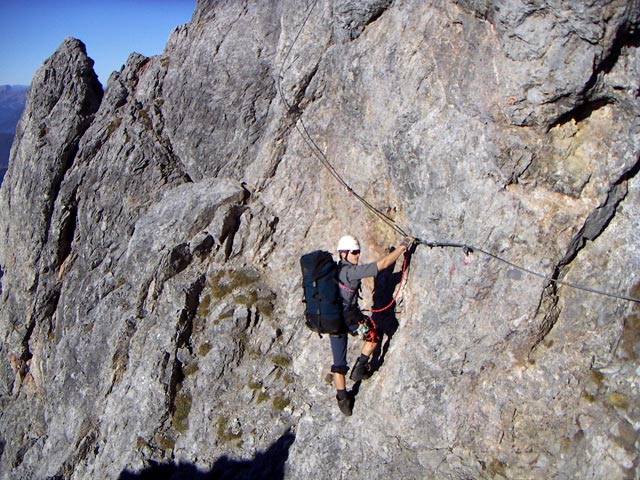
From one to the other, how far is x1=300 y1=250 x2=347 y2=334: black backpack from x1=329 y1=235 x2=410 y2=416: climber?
164 millimetres

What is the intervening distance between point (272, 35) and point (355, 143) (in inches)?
256

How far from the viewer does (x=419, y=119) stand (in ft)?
40.1

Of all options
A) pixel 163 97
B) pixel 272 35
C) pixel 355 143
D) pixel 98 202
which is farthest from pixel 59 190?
pixel 355 143

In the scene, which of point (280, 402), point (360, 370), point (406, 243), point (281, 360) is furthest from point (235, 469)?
point (406, 243)

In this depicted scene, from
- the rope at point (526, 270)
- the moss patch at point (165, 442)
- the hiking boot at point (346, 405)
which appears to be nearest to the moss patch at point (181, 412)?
the moss patch at point (165, 442)

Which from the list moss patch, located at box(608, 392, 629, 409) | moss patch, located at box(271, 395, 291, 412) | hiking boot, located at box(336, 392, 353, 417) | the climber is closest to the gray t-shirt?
the climber

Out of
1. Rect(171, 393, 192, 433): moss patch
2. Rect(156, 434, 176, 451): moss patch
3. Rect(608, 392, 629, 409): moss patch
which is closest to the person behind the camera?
Rect(608, 392, 629, 409): moss patch

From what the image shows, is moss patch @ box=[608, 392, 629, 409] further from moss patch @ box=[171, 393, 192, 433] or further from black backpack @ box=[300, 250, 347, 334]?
moss patch @ box=[171, 393, 192, 433]

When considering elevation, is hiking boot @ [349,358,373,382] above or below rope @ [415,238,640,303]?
below

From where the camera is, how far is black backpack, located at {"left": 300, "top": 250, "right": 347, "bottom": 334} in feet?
39.0

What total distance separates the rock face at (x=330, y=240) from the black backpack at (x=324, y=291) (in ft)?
6.63

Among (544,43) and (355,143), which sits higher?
(544,43)

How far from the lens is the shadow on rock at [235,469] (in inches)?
516

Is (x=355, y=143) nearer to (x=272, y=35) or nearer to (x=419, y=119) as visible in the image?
(x=419, y=119)
